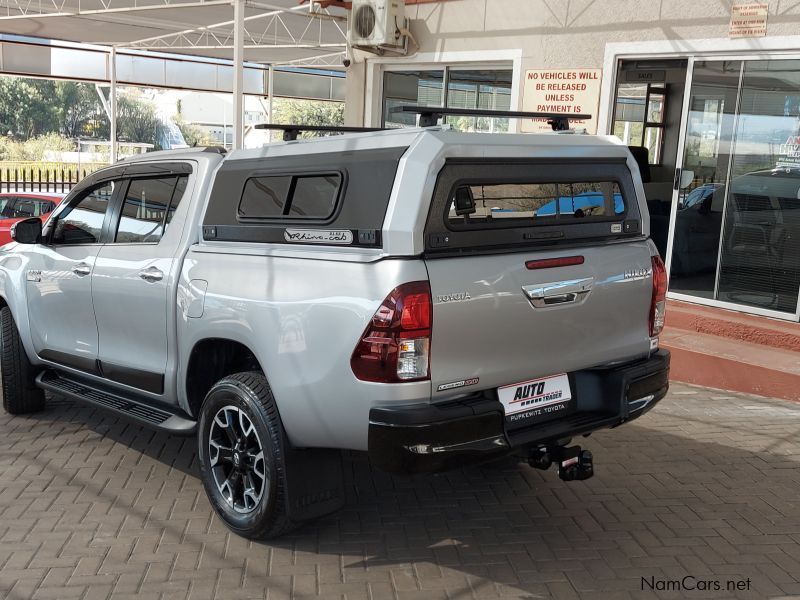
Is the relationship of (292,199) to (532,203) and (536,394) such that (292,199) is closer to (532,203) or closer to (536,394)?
(532,203)

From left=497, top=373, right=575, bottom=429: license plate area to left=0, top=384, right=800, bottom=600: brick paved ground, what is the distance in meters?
0.73

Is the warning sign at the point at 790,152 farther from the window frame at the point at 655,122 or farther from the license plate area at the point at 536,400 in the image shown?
the license plate area at the point at 536,400

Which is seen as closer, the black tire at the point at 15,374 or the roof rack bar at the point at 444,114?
the roof rack bar at the point at 444,114

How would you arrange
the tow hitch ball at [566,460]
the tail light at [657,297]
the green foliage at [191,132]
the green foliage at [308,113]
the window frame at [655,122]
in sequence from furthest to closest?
the green foliage at [308,113], the green foliage at [191,132], the window frame at [655,122], the tail light at [657,297], the tow hitch ball at [566,460]

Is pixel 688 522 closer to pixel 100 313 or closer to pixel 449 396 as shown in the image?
pixel 449 396

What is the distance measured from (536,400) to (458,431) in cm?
A: 55

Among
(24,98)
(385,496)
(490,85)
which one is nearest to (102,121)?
(24,98)

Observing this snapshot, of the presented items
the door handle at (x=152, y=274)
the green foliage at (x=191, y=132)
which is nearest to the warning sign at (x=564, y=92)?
the door handle at (x=152, y=274)

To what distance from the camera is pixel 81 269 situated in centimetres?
513

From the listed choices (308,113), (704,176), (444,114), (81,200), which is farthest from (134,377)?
(308,113)

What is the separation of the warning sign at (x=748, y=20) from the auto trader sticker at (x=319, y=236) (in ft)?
18.5

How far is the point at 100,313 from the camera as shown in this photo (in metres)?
4.98

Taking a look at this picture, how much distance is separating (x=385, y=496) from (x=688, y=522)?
167 centimetres

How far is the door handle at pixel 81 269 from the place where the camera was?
16.6 ft
